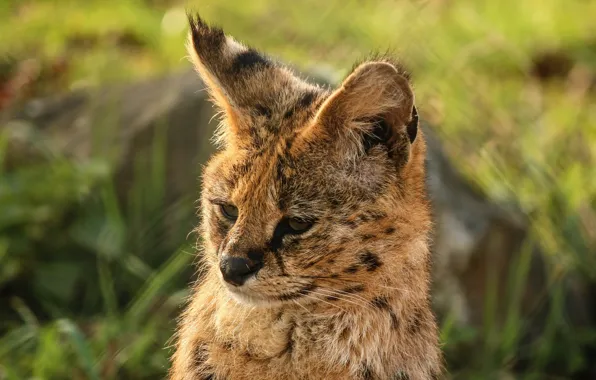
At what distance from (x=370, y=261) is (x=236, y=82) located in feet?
3.03

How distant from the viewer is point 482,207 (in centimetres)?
616

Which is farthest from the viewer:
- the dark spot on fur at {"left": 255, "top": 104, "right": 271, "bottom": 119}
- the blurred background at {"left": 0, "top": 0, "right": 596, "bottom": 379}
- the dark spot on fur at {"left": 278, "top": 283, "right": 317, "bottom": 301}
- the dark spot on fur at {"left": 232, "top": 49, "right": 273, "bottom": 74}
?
the blurred background at {"left": 0, "top": 0, "right": 596, "bottom": 379}

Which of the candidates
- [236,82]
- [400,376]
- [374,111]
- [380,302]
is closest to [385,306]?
[380,302]

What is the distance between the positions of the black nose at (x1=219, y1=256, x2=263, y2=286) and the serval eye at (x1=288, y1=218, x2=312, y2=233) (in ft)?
0.67

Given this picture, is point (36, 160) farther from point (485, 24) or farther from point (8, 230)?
point (485, 24)

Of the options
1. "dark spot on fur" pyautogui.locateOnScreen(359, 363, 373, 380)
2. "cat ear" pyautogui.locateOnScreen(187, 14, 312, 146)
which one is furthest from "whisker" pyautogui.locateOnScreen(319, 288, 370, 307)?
"cat ear" pyautogui.locateOnScreen(187, 14, 312, 146)

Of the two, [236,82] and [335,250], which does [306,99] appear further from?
[335,250]

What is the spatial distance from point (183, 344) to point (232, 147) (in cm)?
82

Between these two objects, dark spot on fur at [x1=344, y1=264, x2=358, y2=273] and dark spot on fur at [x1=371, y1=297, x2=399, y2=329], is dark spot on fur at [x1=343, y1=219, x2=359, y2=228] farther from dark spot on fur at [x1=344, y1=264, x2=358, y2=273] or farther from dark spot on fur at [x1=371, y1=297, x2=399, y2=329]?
dark spot on fur at [x1=371, y1=297, x2=399, y2=329]

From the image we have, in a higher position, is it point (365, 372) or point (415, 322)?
point (415, 322)

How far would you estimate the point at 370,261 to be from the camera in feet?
11.5

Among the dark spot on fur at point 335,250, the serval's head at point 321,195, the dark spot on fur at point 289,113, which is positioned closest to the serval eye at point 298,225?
the serval's head at point 321,195

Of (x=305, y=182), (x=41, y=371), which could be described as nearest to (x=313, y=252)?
(x=305, y=182)

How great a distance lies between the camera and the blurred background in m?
5.35
